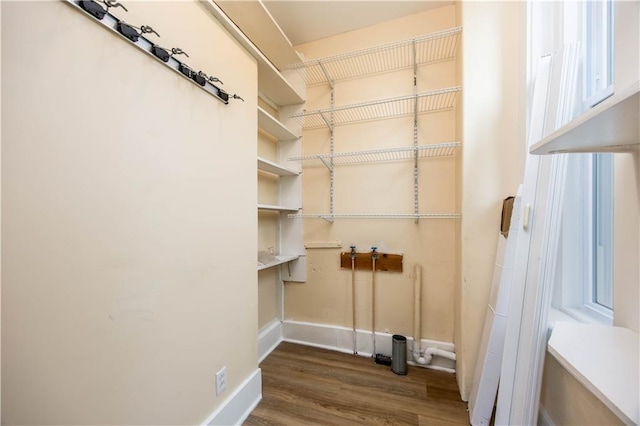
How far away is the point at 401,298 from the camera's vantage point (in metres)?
2.10

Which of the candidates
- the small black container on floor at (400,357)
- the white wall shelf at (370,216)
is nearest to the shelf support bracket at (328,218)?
the white wall shelf at (370,216)

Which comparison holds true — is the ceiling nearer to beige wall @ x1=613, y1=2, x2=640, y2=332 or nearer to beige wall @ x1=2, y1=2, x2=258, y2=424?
beige wall @ x1=2, y1=2, x2=258, y2=424

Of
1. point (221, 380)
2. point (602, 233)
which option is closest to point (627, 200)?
point (602, 233)

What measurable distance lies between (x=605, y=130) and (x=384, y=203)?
151 centimetres

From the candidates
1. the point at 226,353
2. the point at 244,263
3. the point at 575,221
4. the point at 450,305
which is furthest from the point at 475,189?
the point at 226,353

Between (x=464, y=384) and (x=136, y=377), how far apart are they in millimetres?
1875

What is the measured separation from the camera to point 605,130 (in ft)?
2.10

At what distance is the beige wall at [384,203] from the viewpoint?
1.99m

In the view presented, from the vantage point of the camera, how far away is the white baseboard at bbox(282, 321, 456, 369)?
1.96m

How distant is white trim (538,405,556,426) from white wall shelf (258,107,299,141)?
2.39 metres

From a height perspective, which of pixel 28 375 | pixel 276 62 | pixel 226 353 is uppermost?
pixel 276 62

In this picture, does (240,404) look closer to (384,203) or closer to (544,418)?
(544,418)

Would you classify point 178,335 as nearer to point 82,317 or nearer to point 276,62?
point 82,317

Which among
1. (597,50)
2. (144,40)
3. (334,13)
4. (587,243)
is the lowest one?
(587,243)
